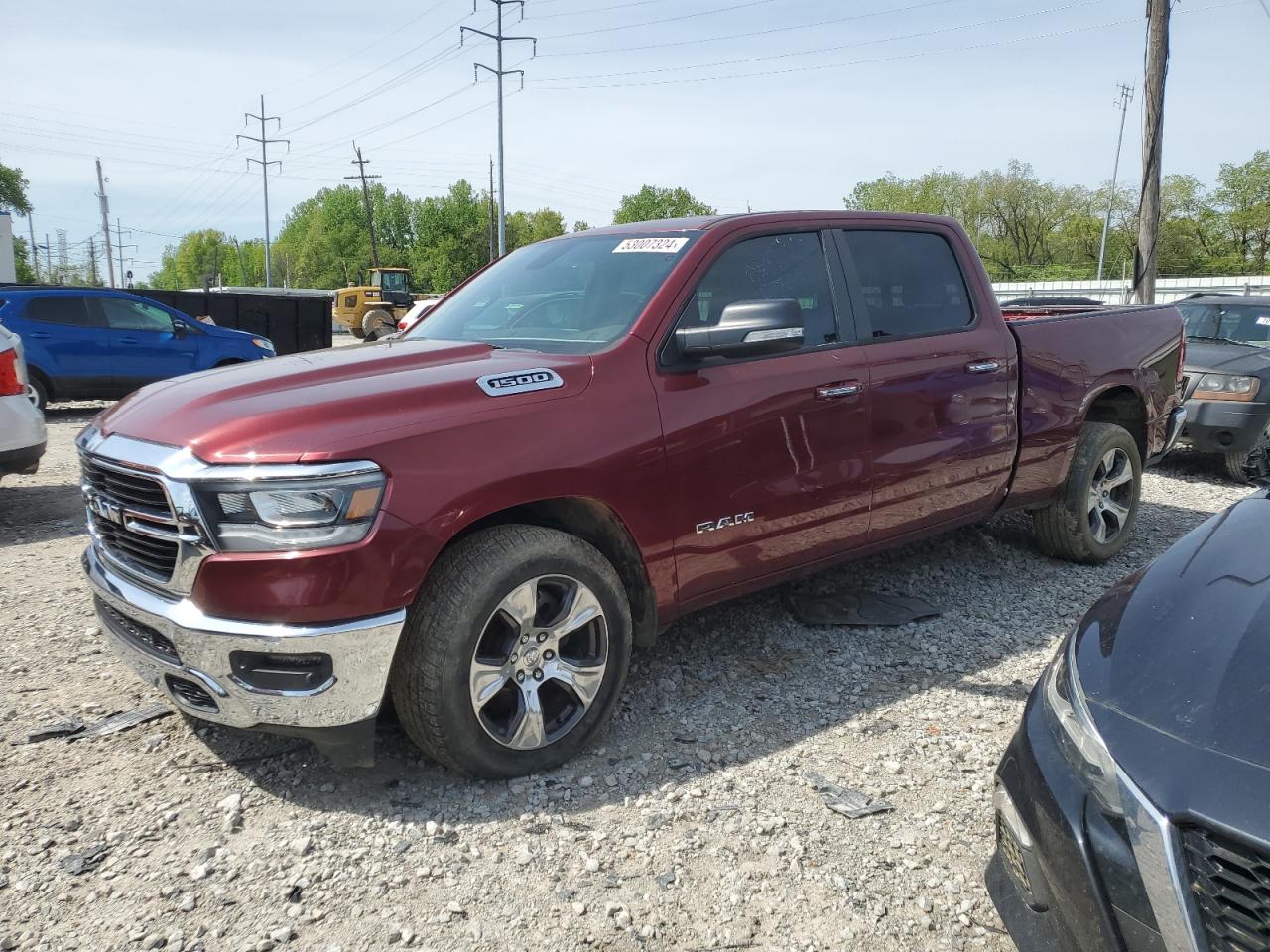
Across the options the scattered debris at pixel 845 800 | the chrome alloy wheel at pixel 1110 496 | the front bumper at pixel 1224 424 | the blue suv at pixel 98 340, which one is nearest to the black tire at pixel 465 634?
the scattered debris at pixel 845 800

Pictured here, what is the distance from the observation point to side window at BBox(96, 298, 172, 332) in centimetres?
1274

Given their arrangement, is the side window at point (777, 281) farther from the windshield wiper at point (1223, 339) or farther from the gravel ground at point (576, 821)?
the windshield wiper at point (1223, 339)

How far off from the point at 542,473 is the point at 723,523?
810mm

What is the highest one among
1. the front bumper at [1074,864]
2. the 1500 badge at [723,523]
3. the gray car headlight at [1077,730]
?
the 1500 badge at [723,523]

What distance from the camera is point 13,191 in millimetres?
87688

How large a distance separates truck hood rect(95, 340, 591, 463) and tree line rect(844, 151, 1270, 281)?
68695 mm

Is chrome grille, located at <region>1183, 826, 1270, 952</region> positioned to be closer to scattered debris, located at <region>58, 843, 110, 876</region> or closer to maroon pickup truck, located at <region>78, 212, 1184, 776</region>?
maroon pickup truck, located at <region>78, 212, 1184, 776</region>

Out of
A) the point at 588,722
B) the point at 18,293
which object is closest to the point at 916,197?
the point at 18,293

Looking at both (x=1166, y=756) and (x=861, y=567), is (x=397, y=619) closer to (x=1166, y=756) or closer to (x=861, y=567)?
(x=1166, y=756)

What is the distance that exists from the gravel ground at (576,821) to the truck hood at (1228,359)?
17.8 feet

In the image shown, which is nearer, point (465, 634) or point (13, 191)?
point (465, 634)

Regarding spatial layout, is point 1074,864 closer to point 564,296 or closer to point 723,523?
Answer: point 723,523

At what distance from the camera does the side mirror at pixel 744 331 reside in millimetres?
3266

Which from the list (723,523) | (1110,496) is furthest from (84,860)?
(1110,496)
